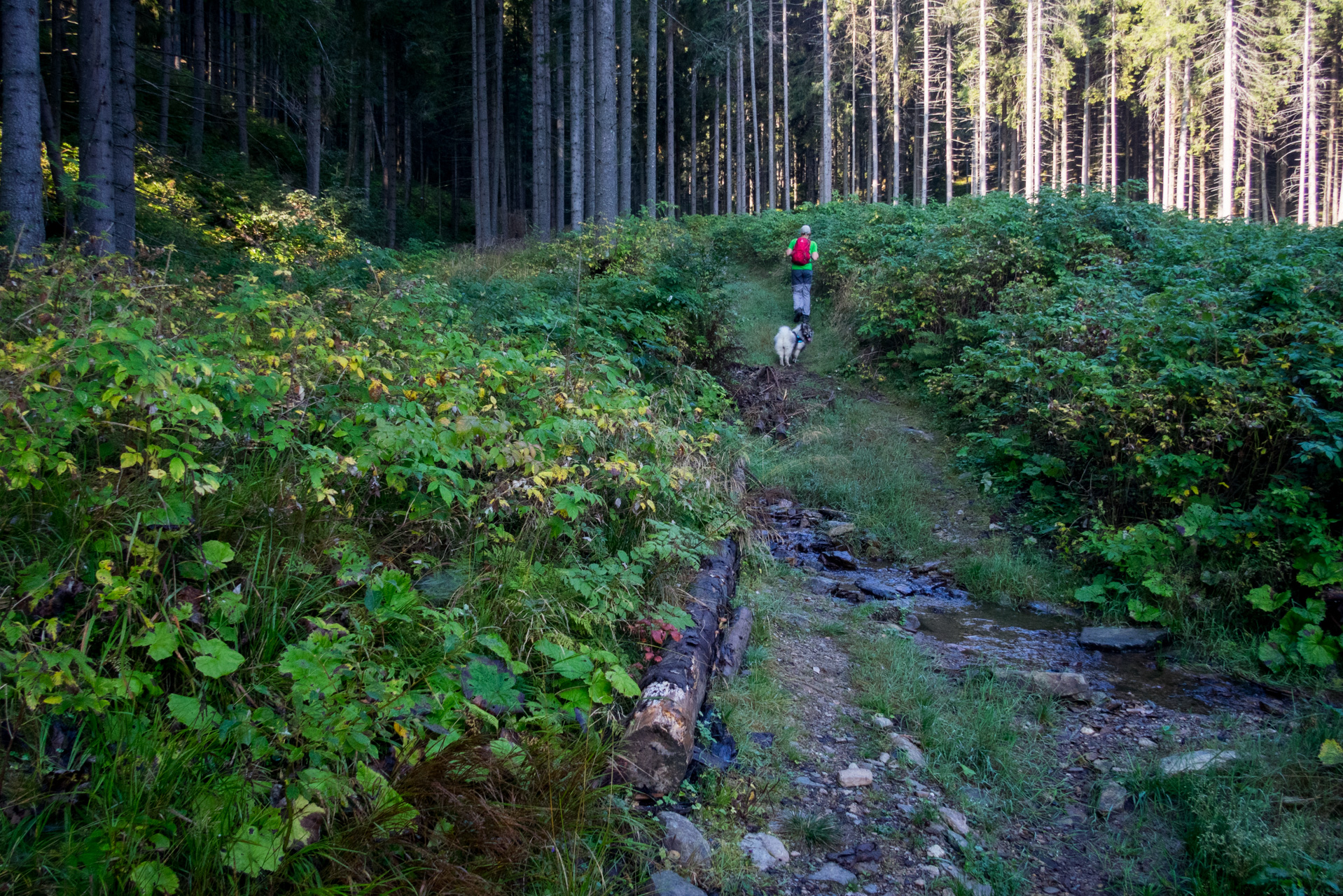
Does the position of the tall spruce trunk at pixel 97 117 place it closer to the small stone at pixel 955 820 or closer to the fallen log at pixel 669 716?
the fallen log at pixel 669 716

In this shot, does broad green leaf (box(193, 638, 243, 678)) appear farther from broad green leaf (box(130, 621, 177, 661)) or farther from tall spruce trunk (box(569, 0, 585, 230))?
tall spruce trunk (box(569, 0, 585, 230))

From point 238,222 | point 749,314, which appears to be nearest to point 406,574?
point 749,314

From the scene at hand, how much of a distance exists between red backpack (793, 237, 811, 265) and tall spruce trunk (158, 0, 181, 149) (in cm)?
1182

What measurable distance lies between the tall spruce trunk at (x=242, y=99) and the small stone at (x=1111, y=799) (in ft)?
61.1

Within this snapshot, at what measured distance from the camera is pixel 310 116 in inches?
786

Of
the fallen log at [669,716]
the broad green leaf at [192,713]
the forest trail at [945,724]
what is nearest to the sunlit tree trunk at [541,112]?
the forest trail at [945,724]

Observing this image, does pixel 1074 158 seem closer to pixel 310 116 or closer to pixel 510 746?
pixel 310 116

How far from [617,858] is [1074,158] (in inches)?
2110

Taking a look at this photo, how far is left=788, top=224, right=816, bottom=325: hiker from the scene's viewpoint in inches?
495

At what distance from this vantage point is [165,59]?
57.4 feet

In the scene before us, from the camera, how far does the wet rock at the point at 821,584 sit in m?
6.04

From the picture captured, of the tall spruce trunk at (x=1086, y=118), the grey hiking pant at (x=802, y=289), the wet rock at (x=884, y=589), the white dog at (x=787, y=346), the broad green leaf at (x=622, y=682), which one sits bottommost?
the wet rock at (x=884, y=589)

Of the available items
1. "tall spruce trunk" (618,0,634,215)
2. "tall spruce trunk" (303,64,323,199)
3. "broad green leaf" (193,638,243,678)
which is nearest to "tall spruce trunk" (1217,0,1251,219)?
"tall spruce trunk" (618,0,634,215)

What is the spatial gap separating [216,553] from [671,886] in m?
2.16
